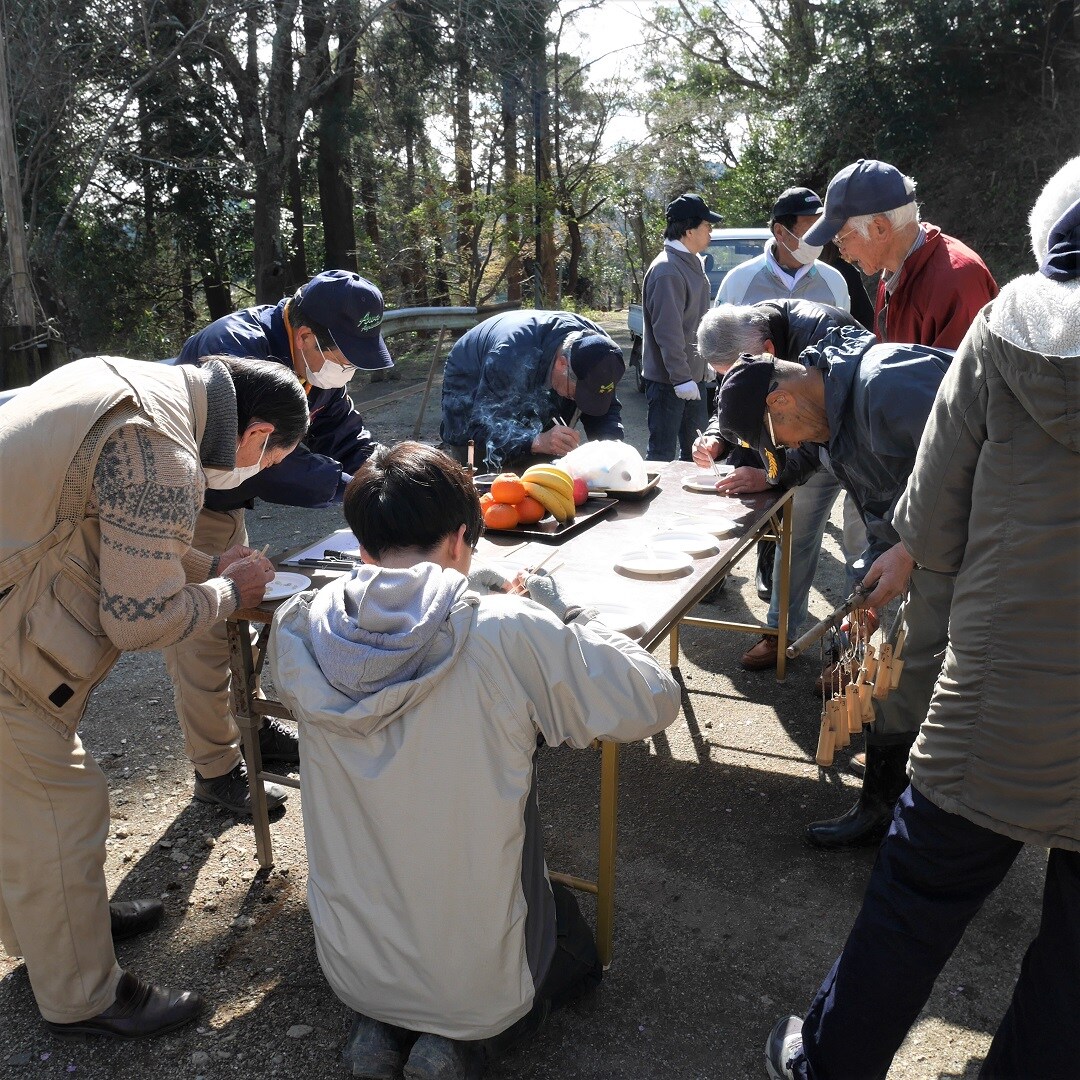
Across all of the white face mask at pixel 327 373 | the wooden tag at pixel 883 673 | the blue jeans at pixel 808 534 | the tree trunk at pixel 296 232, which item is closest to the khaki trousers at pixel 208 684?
the white face mask at pixel 327 373

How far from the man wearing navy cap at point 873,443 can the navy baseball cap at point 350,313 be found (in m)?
1.09

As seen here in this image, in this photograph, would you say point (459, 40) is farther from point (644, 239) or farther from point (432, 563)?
point (432, 563)

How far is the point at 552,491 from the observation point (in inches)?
120

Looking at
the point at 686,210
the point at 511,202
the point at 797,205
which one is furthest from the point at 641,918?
the point at 511,202

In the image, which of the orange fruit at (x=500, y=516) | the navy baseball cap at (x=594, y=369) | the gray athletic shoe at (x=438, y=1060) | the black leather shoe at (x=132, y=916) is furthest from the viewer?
the navy baseball cap at (x=594, y=369)

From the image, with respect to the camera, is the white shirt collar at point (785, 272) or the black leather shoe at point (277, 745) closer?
the black leather shoe at point (277, 745)

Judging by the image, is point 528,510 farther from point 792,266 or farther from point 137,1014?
point 792,266

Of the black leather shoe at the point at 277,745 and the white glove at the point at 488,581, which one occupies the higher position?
the white glove at the point at 488,581

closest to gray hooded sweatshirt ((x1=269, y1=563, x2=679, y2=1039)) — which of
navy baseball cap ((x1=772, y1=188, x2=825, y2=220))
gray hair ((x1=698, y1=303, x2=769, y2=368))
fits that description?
gray hair ((x1=698, y1=303, x2=769, y2=368))

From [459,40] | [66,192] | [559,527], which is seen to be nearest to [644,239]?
[459,40]

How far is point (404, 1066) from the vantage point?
192 centimetres

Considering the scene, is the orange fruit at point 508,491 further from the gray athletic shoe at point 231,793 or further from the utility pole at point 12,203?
the utility pole at point 12,203

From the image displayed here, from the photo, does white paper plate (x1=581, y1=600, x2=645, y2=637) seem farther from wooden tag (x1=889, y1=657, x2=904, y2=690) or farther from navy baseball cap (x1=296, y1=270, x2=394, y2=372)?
navy baseball cap (x1=296, y1=270, x2=394, y2=372)

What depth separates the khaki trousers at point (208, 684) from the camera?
3.05 m
